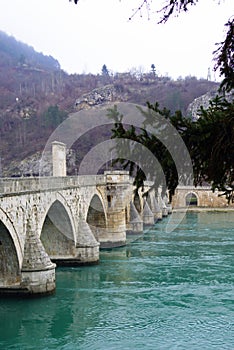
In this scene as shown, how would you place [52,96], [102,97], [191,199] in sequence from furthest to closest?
1. [52,96]
2. [102,97]
3. [191,199]

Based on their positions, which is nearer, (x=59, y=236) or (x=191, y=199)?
(x=59, y=236)

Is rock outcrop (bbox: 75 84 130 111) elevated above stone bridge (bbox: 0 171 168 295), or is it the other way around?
rock outcrop (bbox: 75 84 130 111)

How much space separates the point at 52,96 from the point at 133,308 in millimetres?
75614

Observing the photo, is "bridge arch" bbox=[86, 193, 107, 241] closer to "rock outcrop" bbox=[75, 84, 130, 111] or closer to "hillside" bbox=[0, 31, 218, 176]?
"hillside" bbox=[0, 31, 218, 176]

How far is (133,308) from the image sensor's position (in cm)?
1452

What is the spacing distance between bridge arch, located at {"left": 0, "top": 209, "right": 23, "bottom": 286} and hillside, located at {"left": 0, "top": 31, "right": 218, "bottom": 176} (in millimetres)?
44185

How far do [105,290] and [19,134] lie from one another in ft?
188

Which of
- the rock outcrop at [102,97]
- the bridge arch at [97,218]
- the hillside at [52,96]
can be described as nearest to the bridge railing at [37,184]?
the bridge arch at [97,218]

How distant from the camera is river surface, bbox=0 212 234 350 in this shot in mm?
11906

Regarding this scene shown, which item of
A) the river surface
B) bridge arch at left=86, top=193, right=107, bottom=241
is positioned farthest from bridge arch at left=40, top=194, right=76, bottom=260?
bridge arch at left=86, top=193, right=107, bottom=241

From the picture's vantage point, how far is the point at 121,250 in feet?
85.4

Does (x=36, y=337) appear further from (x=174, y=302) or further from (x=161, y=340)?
(x=174, y=302)

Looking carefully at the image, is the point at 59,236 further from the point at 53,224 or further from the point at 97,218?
the point at 97,218

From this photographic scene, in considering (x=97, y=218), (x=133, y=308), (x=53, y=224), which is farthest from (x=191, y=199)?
(x=133, y=308)
